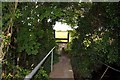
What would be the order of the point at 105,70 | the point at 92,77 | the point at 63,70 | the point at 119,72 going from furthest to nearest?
the point at 63,70 → the point at 92,77 → the point at 105,70 → the point at 119,72

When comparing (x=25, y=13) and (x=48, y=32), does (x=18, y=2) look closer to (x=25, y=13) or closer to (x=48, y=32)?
(x=25, y=13)

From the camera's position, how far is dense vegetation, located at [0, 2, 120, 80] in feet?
13.1

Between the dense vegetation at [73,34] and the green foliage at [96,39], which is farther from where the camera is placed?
the green foliage at [96,39]

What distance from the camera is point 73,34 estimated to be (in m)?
5.40

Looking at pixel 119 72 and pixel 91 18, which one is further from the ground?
pixel 91 18

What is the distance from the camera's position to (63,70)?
6059 mm

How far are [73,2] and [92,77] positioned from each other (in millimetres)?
1881

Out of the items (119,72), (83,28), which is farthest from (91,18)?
(119,72)

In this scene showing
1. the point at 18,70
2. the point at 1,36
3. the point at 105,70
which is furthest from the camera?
the point at 105,70

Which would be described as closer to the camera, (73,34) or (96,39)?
(96,39)

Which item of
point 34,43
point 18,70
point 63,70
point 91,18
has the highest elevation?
point 91,18

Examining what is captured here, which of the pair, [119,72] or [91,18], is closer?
[119,72]

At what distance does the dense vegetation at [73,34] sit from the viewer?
4.01 m

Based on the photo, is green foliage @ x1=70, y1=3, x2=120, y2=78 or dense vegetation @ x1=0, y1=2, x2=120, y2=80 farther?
green foliage @ x1=70, y1=3, x2=120, y2=78
